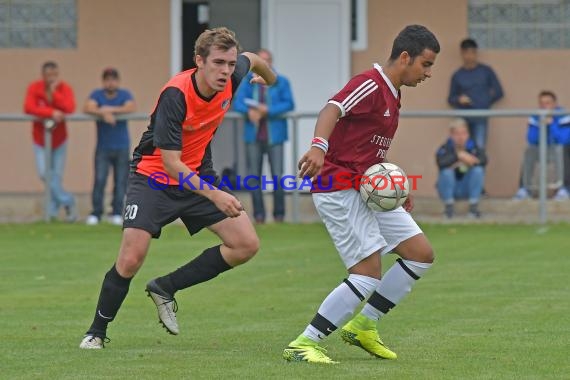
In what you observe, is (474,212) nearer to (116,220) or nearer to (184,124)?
(116,220)

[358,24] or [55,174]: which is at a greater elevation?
[358,24]

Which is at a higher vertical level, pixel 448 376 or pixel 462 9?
pixel 462 9

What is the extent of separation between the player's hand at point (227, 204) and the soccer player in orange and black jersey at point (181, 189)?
23 centimetres

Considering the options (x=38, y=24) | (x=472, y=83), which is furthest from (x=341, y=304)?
(x=38, y=24)

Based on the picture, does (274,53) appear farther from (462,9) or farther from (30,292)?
(30,292)

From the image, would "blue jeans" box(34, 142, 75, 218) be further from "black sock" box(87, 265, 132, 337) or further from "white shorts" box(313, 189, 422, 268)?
"white shorts" box(313, 189, 422, 268)

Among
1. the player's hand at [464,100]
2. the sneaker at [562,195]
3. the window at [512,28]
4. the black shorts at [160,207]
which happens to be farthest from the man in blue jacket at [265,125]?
the black shorts at [160,207]

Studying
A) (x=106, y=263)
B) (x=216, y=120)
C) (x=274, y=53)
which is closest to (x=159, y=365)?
(x=216, y=120)

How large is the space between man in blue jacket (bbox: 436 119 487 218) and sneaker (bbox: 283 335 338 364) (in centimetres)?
990

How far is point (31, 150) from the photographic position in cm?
1856

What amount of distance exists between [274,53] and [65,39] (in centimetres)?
288

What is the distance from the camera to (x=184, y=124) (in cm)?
875

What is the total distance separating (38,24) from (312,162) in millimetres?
12828

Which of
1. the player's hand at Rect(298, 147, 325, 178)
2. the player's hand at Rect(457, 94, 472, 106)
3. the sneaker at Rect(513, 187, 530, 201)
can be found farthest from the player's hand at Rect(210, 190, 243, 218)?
the player's hand at Rect(457, 94, 472, 106)
